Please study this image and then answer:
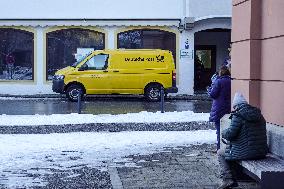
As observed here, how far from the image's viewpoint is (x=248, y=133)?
753 centimetres

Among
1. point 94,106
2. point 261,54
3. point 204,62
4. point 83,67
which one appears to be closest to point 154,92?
point 83,67

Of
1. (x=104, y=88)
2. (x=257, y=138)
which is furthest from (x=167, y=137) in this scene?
(x=104, y=88)

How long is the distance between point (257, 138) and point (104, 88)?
738 inches

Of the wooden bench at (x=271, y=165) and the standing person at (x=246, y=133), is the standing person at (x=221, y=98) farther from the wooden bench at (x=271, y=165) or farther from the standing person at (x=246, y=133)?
the standing person at (x=246, y=133)

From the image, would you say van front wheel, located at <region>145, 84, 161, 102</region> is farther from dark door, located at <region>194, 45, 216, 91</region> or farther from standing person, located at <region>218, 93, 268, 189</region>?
standing person, located at <region>218, 93, 268, 189</region>

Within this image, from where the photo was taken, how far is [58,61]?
97.1ft

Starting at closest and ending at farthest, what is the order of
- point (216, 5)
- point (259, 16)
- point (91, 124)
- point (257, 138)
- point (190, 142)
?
point (257, 138) → point (259, 16) → point (190, 142) → point (91, 124) → point (216, 5)

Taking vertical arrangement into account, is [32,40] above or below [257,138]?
above

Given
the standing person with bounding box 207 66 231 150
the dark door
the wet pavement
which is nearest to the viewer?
the standing person with bounding box 207 66 231 150

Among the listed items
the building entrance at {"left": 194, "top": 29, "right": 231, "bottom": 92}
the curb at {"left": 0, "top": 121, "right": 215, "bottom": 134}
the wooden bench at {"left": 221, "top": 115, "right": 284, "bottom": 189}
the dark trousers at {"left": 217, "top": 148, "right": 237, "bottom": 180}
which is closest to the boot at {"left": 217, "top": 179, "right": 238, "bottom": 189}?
the dark trousers at {"left": 217, "top": 148, "right": 237, "bottom": 180}

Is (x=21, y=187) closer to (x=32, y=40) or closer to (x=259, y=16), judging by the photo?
(x=259, y=16)

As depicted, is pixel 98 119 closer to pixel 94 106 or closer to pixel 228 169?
pixel 94 106

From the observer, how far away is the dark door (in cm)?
3206

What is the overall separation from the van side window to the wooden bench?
17640 millimetres
